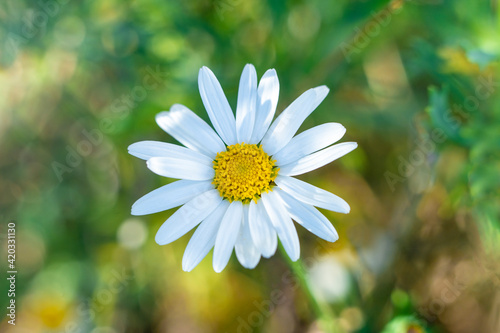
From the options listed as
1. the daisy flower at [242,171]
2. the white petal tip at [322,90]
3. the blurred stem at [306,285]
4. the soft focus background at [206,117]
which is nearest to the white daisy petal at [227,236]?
the daisy flower at [242,171]

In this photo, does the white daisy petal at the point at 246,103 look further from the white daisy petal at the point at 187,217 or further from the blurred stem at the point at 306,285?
the blurred stem at the point at 306,285

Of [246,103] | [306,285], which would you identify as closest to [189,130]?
[246,103]

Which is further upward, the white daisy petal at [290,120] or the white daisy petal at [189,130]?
the white daisy petal at [189,130]

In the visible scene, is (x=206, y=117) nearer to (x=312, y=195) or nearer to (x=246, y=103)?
(x=246, y=103)

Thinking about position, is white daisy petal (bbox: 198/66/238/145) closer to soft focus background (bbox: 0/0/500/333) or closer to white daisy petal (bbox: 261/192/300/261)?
white daisy petal (bbox: 261/192/300/261)

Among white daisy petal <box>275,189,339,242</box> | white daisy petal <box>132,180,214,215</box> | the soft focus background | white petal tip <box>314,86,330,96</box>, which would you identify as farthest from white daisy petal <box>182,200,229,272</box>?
the soft focus background

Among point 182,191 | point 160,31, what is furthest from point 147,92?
point 182,191
